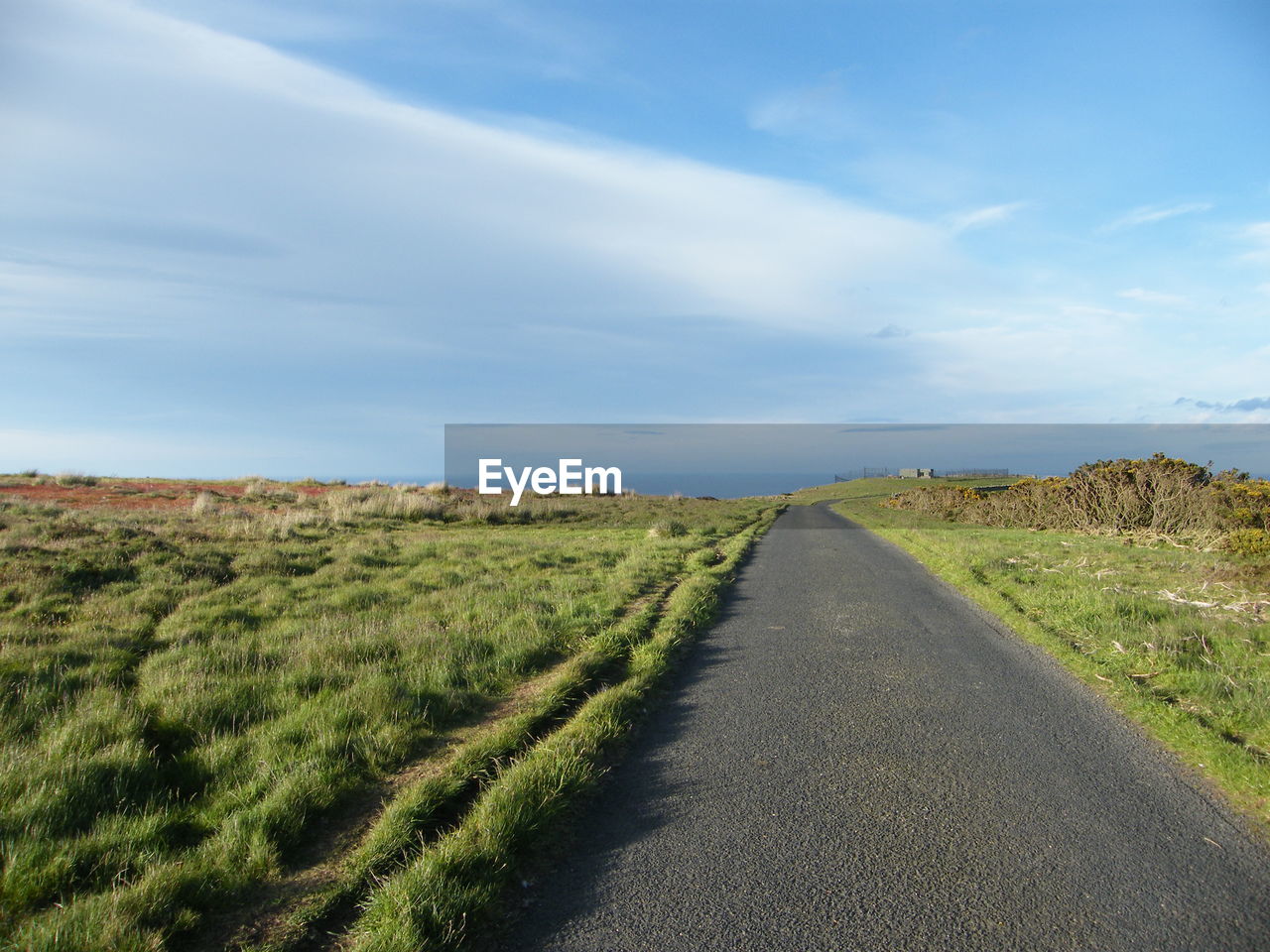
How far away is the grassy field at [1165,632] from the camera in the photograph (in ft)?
17.2

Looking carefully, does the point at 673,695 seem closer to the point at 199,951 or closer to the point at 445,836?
the point at 445,836

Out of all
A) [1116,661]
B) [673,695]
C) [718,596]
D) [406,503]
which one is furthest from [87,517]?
[1116,661]

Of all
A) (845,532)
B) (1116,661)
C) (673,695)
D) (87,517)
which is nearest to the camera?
(673,695)

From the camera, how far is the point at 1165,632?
7824 mm

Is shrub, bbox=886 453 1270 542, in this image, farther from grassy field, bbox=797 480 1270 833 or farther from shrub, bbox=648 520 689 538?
shrub, bbox=648 520 689 538

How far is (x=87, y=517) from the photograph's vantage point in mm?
20328

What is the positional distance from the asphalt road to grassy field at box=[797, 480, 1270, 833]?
347mm

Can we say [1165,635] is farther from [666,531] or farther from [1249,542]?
[666,531]

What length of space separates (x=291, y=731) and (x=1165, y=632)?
29.8 ft

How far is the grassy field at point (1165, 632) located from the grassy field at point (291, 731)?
14.2 ft

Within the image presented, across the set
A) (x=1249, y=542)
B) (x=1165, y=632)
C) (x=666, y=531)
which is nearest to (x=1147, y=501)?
(x=1249, y=542)

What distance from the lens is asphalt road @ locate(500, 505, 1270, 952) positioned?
327 centimetres

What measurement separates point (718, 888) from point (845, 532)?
73.0 feet

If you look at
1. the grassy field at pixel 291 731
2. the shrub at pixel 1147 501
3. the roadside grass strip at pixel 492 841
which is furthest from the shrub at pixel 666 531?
the roadside grass strip at pixel 492 841
